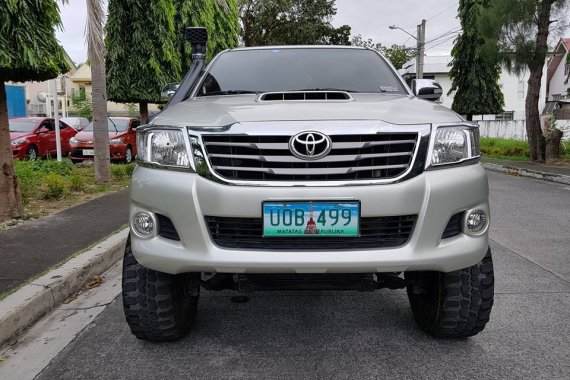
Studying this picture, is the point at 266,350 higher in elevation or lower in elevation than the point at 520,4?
lower

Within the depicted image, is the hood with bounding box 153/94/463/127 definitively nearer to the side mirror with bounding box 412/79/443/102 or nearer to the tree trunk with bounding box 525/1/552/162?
the side mirror with bounding box 412/79/443/102

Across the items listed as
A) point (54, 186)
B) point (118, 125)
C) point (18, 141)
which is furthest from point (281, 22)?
point (54, 186)

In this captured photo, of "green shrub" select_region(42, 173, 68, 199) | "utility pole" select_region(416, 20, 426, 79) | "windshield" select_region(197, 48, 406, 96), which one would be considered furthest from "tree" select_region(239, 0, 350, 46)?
"windshield" select_region(197, 48, 406, 96)

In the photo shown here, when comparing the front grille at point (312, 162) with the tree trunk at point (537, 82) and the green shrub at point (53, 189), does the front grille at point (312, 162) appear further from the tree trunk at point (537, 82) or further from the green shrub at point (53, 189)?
the tree trunk at point (537, 82)

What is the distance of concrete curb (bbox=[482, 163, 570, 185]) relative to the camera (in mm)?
11859

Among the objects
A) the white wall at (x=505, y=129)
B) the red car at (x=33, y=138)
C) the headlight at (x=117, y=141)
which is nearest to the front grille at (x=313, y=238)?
the headlight at (x=117, y=141)

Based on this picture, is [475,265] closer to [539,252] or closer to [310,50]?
[310,50]

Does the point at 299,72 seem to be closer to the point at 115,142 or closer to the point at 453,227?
the point at 453,227

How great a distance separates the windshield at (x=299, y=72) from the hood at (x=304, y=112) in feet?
1.99

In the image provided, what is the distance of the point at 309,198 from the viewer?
94.9 inches

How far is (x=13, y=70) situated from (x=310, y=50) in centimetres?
351

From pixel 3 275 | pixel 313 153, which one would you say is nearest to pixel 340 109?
pixel 313 153

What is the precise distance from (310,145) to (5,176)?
5217mm

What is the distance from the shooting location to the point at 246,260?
243cm
